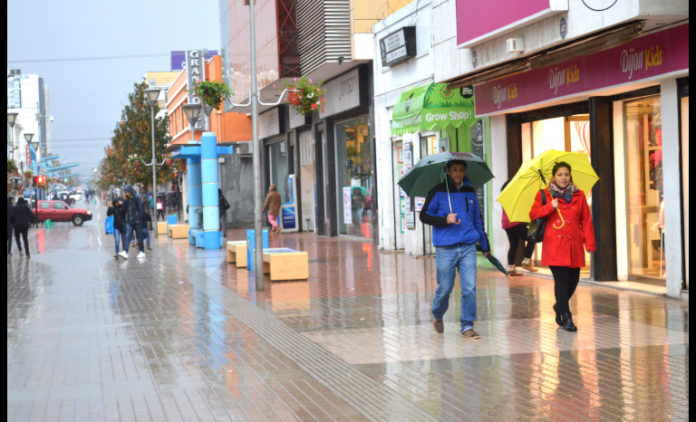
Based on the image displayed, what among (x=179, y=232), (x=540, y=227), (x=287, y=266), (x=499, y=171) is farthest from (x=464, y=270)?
(x=179, y=232)

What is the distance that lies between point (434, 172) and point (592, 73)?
4.60 m

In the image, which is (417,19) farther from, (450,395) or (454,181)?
(450,395)

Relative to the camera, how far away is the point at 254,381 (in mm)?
7641

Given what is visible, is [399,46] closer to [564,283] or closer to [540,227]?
[540,227]

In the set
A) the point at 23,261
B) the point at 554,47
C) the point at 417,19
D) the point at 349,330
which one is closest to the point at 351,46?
the point at 417,19

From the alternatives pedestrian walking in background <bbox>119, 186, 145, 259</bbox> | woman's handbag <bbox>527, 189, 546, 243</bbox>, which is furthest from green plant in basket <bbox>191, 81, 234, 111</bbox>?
woman's handbag <bbox>527, 189, 546, 243</bbox>

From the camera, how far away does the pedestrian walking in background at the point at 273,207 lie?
33.7 metres

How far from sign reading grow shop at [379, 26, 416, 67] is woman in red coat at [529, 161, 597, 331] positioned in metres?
11.3

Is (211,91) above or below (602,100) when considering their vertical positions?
above

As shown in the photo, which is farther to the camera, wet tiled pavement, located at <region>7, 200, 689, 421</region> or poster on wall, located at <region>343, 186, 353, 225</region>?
poster on wall, located at <region>343, 186, 353, 225</region>

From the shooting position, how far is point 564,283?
980cm

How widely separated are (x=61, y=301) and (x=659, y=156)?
27.7ft

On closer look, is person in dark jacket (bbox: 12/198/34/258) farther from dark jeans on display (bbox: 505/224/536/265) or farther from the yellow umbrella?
the yellow umbrella

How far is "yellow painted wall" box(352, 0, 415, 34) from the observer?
2441 cm
